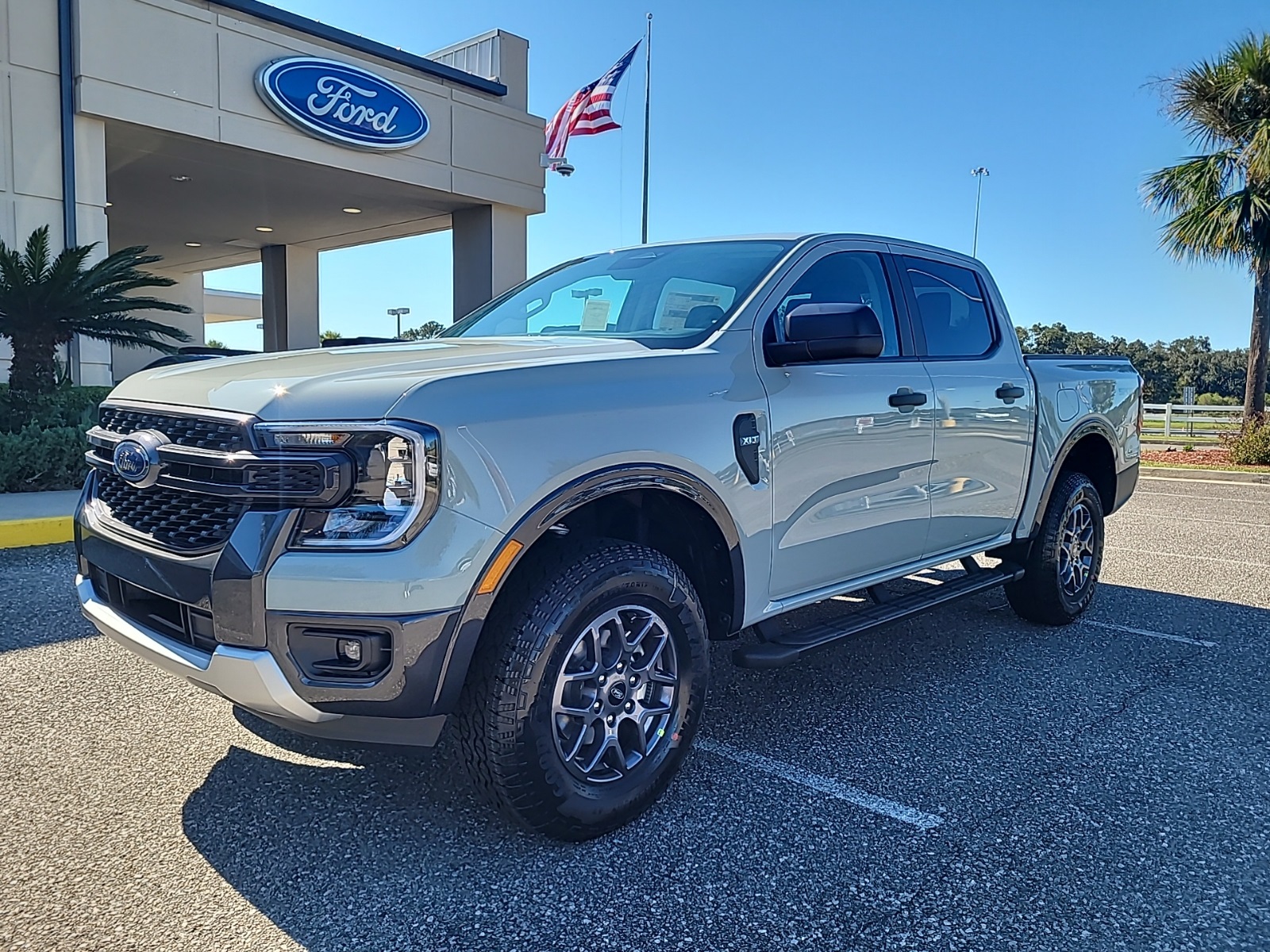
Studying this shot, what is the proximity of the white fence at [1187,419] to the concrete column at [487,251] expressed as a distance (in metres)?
14.6

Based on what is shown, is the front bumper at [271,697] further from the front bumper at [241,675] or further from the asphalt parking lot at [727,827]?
the asphalt parking lot at [727,827]

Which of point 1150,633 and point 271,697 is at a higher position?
point 271,697

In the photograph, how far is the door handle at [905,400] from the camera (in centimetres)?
388

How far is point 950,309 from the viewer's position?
15.4ft

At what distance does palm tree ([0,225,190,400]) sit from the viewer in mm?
9898

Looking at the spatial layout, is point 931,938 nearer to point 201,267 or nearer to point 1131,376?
point 1131,376

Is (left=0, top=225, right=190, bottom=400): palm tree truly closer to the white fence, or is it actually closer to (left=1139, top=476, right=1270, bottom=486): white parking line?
(left=1139, top=476, right=1270, bottom=486): white parking line

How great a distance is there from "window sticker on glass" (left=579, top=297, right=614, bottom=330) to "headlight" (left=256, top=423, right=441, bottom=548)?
156 cm

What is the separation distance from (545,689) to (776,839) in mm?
872

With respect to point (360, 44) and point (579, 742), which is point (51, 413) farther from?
point (579, 742)

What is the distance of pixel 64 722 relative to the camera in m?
3.63

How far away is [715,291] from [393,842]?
223 centimetres

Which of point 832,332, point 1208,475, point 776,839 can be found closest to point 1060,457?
point 832,332

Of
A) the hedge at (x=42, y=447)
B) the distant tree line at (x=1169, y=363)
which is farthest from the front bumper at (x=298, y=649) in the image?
the distant tree line at (x=1169, y=363)
